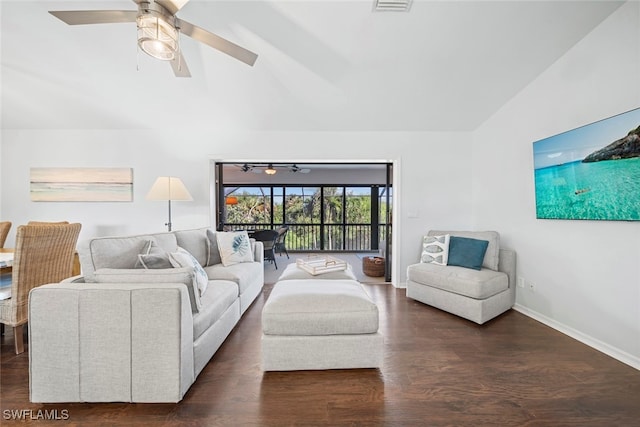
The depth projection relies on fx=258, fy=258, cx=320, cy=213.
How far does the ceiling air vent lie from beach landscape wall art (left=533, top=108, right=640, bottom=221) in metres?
1.84

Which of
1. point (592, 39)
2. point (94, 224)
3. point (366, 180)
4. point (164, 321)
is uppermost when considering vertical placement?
point (592, 39)

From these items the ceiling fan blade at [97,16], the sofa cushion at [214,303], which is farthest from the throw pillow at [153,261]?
the ceiling fan blade at [97,16]

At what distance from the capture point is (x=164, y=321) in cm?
146

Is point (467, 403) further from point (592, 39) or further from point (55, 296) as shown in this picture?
point (592, 39)

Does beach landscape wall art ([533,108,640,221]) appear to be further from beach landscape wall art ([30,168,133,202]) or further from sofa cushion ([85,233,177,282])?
beach landscape wall art ([30,168,133,202])

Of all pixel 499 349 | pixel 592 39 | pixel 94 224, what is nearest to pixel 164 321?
pixel 499 349

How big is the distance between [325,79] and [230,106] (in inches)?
49.8

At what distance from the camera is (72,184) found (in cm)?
370

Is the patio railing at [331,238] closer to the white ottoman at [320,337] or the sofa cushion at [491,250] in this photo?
the sofa cushion at [491,250]

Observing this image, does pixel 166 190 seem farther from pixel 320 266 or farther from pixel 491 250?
pixel 491 250

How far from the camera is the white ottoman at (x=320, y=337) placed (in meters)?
1.79

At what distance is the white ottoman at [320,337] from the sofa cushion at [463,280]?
55.1 inches

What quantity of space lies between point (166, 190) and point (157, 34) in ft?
6.98

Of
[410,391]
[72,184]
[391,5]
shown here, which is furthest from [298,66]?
[72,184]
